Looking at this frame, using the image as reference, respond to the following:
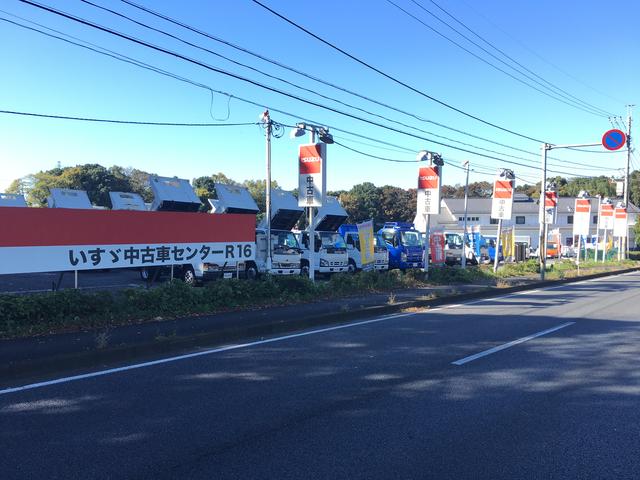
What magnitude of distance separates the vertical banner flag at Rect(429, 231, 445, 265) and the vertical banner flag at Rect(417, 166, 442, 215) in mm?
8095

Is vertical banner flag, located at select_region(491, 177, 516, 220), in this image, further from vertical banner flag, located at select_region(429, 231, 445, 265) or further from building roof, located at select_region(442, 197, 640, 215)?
building roof, located at select_region(442, 197, 640, 215)

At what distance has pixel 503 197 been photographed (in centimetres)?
2216

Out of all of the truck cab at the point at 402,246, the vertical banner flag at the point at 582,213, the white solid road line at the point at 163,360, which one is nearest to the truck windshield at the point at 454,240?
the truck cab at the point at 402,246

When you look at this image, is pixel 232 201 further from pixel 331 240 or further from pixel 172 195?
pixel 331 240

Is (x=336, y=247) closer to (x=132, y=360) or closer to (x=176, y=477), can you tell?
(x=132, y=360)

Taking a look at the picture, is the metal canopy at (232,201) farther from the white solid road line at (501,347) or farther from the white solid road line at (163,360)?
the white solid road line at (501,347)

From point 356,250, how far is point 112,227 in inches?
623

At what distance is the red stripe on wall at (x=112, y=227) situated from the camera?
8.83 metres

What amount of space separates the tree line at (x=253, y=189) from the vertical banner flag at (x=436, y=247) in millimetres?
18939

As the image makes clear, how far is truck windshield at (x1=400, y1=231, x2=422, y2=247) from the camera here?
26.6m

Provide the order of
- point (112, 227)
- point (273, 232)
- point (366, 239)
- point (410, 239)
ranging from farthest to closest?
point (410, 239), point (273, 232), point (366, 239), point (112, 227)

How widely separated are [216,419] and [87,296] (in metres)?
5.56

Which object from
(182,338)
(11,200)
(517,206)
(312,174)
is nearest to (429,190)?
(312,174)

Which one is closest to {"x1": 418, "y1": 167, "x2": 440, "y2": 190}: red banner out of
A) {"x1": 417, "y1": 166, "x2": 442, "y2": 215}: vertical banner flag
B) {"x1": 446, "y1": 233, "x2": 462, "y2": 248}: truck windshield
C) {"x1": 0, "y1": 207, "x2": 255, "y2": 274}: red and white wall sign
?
{"x1": 417, "y1": 166, "x2": 442, "y2": 215}: vertical banner flag
